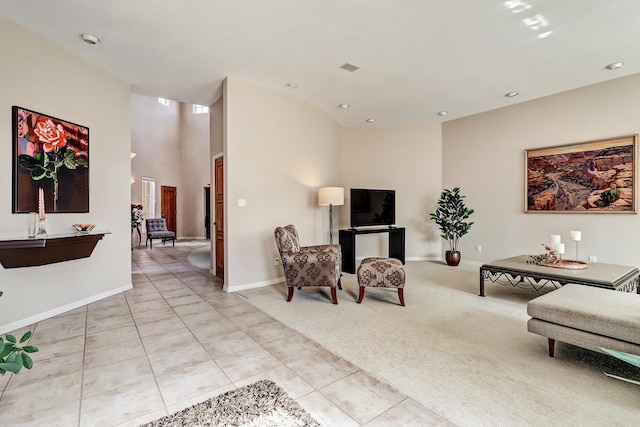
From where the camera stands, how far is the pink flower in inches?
122

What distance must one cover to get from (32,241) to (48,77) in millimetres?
1801

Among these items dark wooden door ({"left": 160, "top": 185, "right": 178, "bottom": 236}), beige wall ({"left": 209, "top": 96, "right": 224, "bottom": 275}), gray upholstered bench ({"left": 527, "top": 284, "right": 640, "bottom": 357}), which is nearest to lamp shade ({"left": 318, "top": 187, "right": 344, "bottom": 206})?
beige wall ({"left": 209, "top": 96, "right": 224, "bottom": 275})

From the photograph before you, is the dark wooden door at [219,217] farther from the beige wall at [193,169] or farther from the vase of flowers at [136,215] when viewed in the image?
the beige wall at [193,169]

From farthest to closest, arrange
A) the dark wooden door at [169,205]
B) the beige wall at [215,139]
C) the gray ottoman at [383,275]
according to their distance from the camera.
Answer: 1. the dark wooden door at [169,205]
2. the beige wall at [215,139]
3. the gray ottoman at [383,275]

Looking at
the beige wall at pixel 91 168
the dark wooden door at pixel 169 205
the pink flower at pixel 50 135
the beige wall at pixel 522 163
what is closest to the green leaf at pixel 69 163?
the pink flower at pixel 50 135

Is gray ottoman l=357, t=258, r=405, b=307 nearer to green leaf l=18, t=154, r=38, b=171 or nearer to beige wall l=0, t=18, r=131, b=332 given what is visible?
beige wall l=0, t=18, r=131, b=332

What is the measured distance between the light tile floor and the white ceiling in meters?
2.86

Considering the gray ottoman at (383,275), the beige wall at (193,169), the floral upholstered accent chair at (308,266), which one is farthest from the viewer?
the beige wall at (193,169)

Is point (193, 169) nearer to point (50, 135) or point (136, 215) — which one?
point (136, 215)

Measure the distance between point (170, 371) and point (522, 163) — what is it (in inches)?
230

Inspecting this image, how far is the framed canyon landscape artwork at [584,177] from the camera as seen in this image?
422cm

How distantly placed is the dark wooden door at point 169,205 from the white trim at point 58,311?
6921mm

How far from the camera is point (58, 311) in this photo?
10.7 ft

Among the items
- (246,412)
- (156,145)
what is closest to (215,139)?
(246,412)
